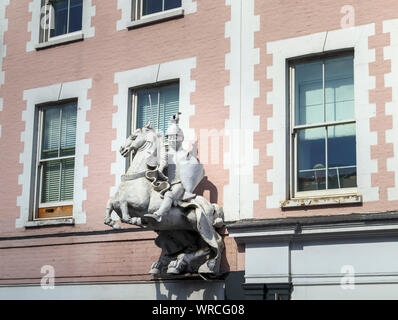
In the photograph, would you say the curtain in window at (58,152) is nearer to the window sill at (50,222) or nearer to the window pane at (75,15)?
the window sill at (50,222)

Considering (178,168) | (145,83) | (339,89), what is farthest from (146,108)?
(339,89)

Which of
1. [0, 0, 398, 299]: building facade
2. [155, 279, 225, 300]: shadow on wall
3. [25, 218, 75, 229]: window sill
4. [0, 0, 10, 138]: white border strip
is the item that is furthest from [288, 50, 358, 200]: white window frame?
[0, 0, 10, 138]: white border strip

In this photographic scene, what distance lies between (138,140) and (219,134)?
127 cm

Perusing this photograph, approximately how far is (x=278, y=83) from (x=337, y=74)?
0.91 m

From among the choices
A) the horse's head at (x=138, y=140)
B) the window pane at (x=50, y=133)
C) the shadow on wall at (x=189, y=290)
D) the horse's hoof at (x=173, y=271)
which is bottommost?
the shadow on wall at (x=189, y=290)

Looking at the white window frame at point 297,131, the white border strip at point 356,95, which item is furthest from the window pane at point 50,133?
the white window frame at point 297,131

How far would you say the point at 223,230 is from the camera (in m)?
13.0

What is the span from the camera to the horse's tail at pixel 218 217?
12820mm

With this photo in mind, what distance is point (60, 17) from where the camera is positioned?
1608 centimetres

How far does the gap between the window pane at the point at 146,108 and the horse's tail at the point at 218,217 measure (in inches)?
82.3

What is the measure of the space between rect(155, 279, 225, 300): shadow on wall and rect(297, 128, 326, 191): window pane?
1991mm

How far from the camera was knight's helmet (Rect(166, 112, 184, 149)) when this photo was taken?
1312cm

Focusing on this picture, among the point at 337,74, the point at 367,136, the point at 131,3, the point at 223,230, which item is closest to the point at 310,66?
the point at 337,74

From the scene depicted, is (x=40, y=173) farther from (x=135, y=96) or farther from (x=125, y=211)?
(x=125, y=211)
